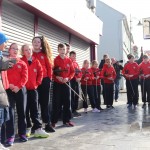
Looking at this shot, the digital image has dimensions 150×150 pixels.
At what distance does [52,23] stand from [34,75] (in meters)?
3.40

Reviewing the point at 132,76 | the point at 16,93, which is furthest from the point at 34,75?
the point at 132,76

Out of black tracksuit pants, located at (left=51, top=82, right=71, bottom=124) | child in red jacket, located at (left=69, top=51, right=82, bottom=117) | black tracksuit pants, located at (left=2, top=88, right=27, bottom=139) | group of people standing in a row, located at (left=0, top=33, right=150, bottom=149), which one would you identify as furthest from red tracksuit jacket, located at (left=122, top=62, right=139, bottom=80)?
black tracksuit pants, located at (left=2, top=88, right=27, bottom=139)

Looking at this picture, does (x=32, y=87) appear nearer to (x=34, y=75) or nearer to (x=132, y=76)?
(x=34, y=75)

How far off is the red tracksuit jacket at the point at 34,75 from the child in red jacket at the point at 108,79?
474cm

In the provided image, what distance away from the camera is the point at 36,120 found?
19.5ft

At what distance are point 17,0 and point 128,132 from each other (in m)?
3.53

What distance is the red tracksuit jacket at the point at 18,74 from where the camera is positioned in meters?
5.38

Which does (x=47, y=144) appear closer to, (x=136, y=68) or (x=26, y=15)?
(x=26, y=15)

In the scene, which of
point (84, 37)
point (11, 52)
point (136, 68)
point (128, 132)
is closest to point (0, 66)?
point (11, 52)

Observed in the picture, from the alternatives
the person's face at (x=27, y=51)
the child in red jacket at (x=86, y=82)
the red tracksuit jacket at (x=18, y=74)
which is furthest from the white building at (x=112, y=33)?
the red tracksuit jacket at (x=18, y=74)

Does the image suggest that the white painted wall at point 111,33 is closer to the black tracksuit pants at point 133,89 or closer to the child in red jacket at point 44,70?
the black tracksuit pants at point 133,89

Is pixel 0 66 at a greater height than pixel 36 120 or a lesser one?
greater

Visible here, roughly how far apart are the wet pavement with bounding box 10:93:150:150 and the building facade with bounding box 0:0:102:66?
7.49 feet

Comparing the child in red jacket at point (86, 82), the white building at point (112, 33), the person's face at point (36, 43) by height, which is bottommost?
the child in red jacket at point (86, 82)
